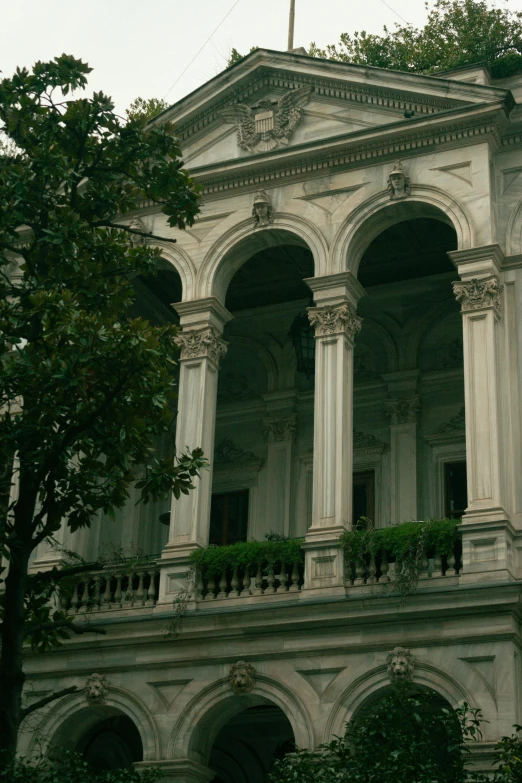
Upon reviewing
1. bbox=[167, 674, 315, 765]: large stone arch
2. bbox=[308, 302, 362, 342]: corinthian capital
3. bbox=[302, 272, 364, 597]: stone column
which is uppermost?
bbox=[308, 302, 362, 342]: corinthian capital

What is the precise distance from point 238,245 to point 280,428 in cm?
466

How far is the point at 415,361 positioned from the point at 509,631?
28.9 feet

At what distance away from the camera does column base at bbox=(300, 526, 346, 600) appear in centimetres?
2094

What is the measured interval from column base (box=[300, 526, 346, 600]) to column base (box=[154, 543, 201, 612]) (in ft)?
6.70

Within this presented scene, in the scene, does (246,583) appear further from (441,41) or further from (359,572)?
(441,41)

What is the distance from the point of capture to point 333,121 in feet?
81.7

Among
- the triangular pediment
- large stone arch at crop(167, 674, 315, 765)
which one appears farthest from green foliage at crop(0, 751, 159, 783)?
the triangular pediment

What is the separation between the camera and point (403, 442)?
86.3ft

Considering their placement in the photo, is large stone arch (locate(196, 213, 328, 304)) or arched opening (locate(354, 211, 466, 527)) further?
arched opening (locate(354, 211, 466, 527))

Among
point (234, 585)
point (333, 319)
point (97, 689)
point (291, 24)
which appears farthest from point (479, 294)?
point (291, 24)

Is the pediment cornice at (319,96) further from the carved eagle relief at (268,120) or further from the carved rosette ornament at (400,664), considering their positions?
the carved rosette ornament at (400,664)

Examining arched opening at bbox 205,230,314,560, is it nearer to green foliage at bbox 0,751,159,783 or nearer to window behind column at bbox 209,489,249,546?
window behind column at bbox 209,489,249,546

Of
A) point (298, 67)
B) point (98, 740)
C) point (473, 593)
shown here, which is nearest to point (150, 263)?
point (473, 593)

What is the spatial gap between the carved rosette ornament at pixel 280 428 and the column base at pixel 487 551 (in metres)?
7.66
